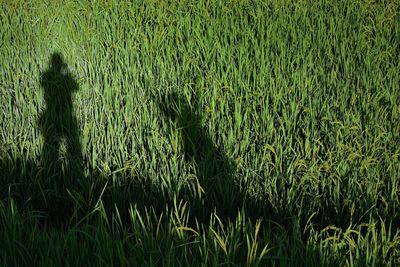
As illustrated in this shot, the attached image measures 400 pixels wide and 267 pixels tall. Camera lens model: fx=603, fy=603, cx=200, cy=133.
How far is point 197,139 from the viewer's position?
104 inches

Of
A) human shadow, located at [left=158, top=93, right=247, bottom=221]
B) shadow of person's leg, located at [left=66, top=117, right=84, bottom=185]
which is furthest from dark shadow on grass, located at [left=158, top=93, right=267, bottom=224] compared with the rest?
shadow of person's leg, located at [left=66, top=117, right=84, bottom=185]

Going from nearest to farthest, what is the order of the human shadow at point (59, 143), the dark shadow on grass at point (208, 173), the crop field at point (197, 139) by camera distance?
the crop field at point (197, 139) → the dark shadow on grass at point (208, 173) → the human shadow at point (59, 143)

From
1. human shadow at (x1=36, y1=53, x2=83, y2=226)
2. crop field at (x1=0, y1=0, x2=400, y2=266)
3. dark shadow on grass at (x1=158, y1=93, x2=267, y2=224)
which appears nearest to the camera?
crop field at (x1=0, y1=0, x2=400, y2=266)

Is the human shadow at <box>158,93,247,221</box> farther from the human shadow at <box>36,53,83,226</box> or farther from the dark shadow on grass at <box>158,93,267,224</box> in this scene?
the human shadow at <box>36,53,83,226</box>

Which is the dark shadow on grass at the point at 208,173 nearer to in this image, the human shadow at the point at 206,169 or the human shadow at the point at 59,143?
the human shadow at the point at 206,169

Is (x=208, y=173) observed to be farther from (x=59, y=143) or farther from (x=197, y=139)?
(x=59, y=143)

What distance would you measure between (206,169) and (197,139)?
0.23m

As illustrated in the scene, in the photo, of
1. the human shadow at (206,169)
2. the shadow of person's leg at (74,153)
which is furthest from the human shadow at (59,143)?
the human shadow at (206,169)

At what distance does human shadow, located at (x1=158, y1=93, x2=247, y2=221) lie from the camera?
241cm

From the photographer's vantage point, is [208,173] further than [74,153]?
No

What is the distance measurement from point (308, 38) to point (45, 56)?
1.46 m

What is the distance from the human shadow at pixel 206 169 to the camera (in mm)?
2410

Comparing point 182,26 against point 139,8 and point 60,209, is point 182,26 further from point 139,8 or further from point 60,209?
point 60,209

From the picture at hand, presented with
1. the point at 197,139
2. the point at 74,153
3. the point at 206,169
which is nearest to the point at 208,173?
the point at 206,169
